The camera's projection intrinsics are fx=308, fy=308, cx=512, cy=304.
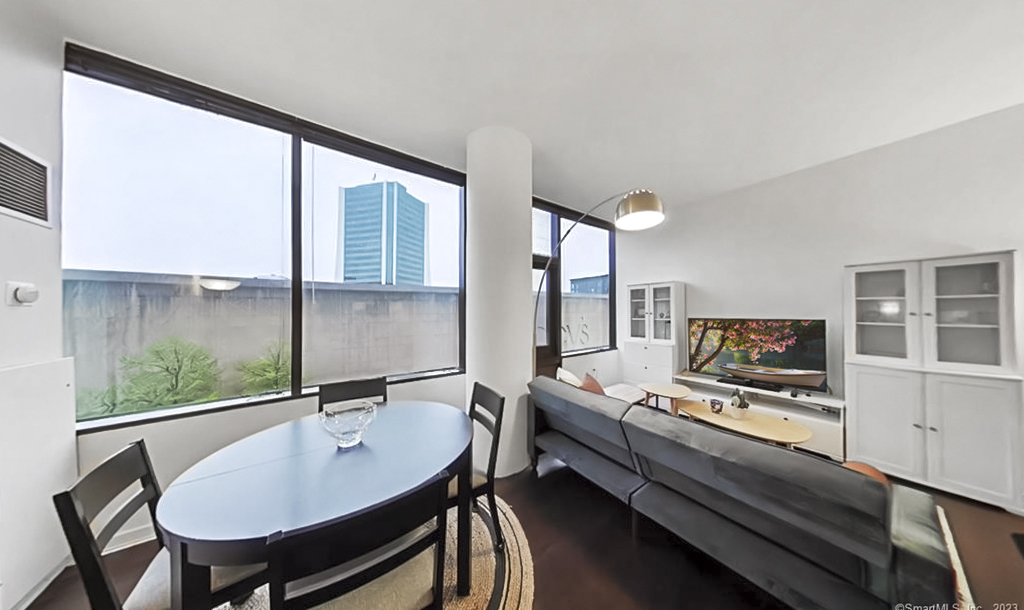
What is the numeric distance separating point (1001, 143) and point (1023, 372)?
1.69m

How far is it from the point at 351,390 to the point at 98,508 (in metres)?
1.09

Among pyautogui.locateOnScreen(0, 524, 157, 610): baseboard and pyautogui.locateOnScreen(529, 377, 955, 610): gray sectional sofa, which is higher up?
pyautogui.locateOnScreen(529, 377, 955, 610): gray sectional sofa

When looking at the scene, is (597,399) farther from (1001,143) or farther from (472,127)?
(1001,143)

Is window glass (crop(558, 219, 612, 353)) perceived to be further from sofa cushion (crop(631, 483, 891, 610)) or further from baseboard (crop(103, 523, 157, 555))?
baseboard (crop(103, 523, 157, 555))

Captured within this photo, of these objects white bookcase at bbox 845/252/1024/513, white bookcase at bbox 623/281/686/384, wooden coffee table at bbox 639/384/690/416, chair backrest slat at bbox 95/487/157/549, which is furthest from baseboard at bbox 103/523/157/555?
white bookcase at bbox 845/252/1024/513

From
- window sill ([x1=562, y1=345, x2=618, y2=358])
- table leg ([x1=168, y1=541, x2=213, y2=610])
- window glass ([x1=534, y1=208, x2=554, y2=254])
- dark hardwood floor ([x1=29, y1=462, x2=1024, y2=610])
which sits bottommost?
dark hardwood floor ([x1=29, y1=462, x2=1024, y2=610])

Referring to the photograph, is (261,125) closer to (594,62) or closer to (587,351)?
(594,62)

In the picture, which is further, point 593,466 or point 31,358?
point 593,466

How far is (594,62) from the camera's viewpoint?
1.77m

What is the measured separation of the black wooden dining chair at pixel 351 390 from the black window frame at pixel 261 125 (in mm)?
489

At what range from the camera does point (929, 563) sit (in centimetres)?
81

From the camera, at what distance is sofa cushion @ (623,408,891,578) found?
970 mm

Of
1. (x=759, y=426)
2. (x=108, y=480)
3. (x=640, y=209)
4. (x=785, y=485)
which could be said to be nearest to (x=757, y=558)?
A: (x=785, y=485)

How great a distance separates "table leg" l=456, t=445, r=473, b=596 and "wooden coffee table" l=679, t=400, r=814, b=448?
234 centimetres
